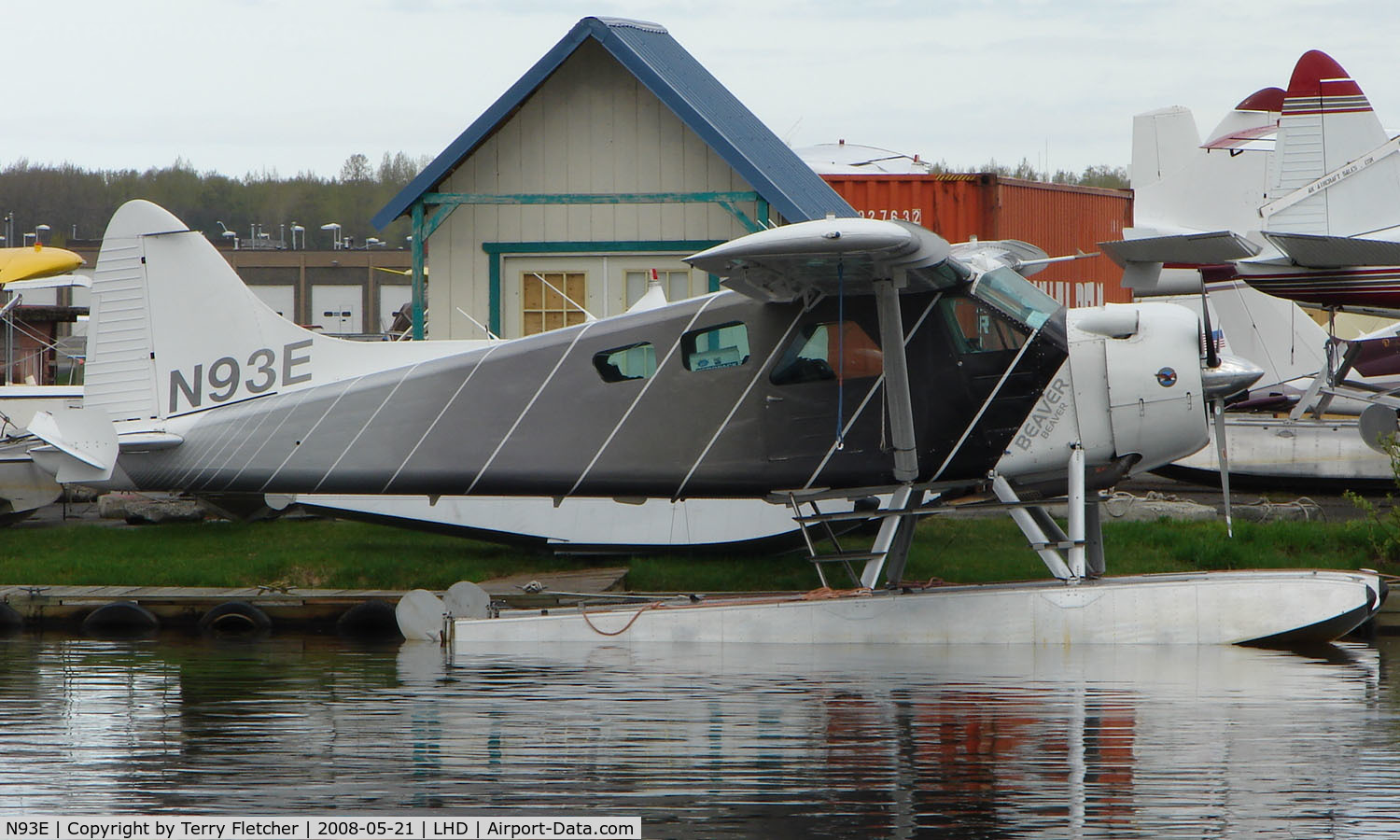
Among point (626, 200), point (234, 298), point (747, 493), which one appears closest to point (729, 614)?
point (747, 493)

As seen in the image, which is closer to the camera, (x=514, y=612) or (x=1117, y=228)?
(x=514, y=612)

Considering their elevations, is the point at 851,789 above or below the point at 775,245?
below

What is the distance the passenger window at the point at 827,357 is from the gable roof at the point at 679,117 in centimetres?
359

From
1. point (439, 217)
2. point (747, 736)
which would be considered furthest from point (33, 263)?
point (747, 736)

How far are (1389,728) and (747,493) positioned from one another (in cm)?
453

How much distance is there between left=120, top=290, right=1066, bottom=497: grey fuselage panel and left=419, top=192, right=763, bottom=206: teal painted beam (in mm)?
3750

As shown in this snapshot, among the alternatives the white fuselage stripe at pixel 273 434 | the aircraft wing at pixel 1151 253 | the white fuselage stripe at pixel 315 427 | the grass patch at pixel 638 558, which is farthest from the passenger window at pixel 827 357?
the white fuselage stripe at pixel 273 434

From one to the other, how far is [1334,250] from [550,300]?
881cm

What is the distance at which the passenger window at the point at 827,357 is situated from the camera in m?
10.2

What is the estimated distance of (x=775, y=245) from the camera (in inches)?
344

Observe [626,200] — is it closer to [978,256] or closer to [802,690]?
[978,256]

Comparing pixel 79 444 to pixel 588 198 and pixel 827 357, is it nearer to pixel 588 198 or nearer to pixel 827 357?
pixel 827 357

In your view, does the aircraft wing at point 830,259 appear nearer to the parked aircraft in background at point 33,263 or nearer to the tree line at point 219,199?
the parked aircraft in background at point 33,263
